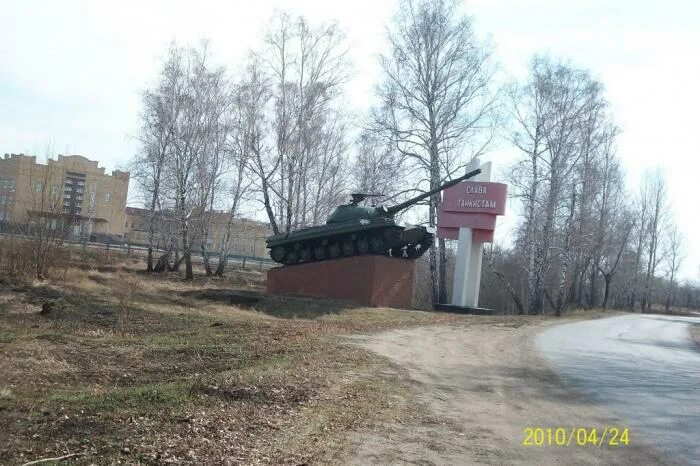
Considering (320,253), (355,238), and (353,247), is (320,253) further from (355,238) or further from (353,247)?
(355,238)

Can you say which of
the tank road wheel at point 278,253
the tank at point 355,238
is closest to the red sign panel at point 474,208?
the tank at point 355,238

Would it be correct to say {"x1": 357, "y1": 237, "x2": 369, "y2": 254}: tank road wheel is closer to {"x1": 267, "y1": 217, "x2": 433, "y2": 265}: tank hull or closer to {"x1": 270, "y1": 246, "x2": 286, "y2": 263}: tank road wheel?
{"x1": 267, "y1": 217, "x2": 433, "y2": 265}: tank hull

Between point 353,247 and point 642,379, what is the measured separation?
15850 mm

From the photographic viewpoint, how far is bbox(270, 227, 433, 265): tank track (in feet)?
83.7

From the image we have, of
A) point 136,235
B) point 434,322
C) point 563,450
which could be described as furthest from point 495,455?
point 136,235

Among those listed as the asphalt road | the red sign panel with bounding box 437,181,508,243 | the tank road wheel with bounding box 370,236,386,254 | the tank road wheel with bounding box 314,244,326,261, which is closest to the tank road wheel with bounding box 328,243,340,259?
the tank road wheel with bounding box 314,244,326,261

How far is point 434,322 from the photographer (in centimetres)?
2003

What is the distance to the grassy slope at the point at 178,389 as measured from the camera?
5426 millimetres

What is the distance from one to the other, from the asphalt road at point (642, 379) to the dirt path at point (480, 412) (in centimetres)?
35

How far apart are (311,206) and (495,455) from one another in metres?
32.3

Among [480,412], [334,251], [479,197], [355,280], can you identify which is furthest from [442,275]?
[480,412]

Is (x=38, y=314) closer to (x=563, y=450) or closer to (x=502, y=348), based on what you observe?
(x=502, y=348)

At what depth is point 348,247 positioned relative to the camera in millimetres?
26328
